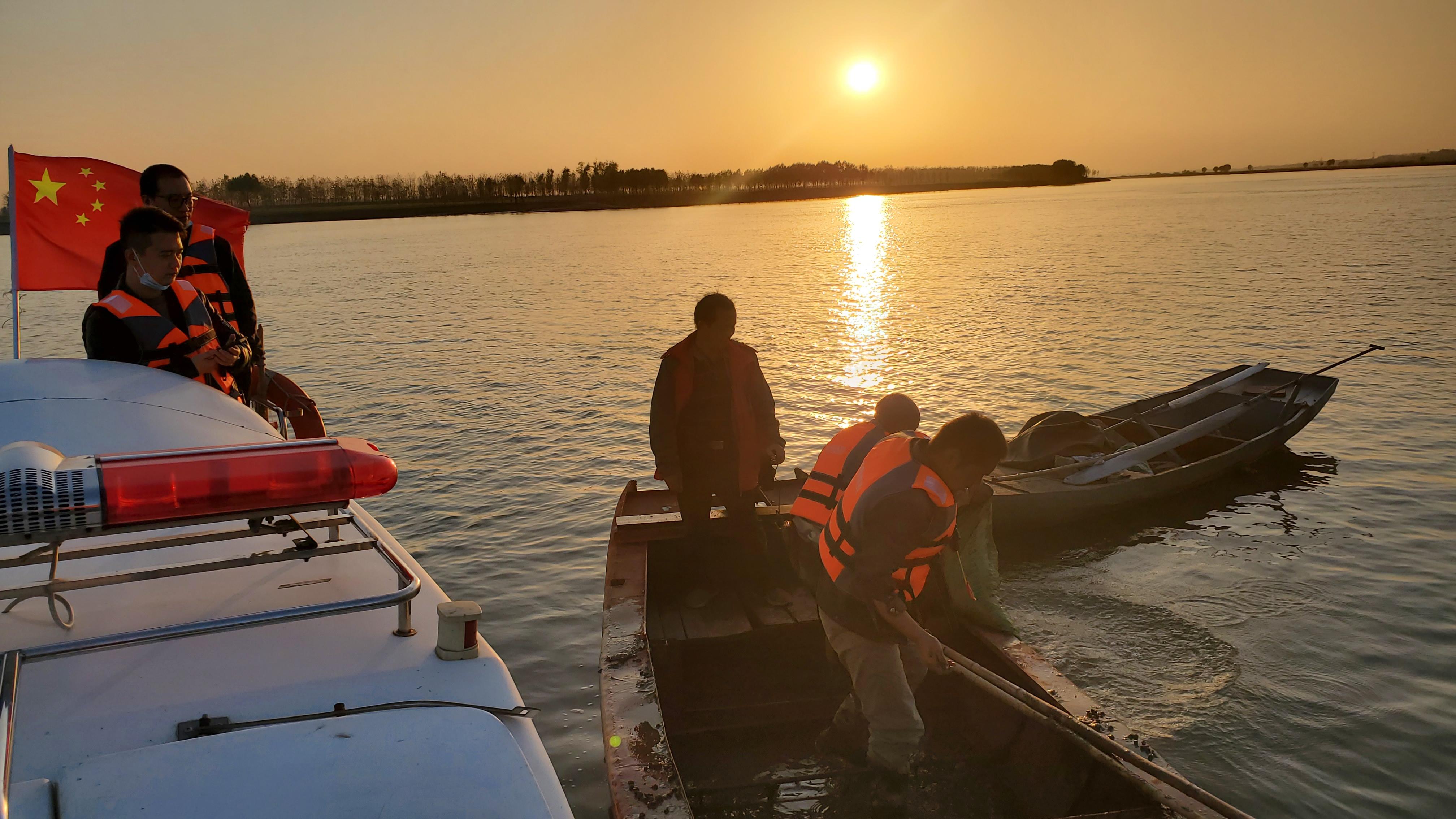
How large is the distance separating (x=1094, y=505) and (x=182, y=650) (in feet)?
30.4

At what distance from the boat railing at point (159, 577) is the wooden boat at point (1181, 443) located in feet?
25.0

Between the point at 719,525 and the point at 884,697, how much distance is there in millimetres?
2390

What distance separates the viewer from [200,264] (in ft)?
21.0

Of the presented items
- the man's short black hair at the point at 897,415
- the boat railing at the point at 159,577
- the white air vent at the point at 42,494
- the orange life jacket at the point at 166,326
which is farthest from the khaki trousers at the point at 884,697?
the orange life jacket at the point at 166,326

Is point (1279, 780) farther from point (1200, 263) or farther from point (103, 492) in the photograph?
point (1200, 263)

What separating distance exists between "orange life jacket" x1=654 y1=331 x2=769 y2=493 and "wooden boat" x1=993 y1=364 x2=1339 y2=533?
4322 millimetres

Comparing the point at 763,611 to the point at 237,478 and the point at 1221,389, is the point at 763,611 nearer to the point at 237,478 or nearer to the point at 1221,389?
the point at 237,478

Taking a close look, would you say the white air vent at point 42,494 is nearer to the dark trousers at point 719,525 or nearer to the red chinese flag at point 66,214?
the dark trousers at point 719,525

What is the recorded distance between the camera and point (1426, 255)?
120 feet

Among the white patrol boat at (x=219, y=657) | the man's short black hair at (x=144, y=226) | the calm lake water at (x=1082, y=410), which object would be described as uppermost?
the man's short black hair at (x=144, y=226)

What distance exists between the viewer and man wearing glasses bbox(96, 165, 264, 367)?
5.58 metres

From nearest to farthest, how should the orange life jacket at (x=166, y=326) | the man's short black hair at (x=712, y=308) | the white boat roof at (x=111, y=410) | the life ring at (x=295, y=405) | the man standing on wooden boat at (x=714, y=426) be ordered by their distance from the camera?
the white boat roof at (x=111, y=410)
the orange life jacket at (x=166, y=326)
the man's short black hair at (x=712, y=308)
the man standing on wooden boat at (x=714, y=426)
the life ring at (x=295, y=405)

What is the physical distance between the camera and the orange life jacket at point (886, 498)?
11.7 feet

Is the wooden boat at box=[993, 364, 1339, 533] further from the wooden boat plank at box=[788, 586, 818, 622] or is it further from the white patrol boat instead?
the white patrol boat
